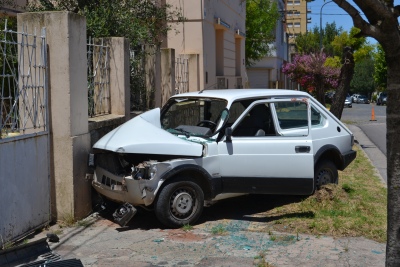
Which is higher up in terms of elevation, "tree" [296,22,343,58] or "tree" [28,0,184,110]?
"tree" [296,22,343,58]

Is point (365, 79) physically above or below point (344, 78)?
above

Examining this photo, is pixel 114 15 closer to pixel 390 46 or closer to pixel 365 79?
pixel 390 46

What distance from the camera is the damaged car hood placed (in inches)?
304

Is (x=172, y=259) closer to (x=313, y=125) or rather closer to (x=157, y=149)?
(x=157, y=149)

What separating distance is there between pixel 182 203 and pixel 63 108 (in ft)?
6.74

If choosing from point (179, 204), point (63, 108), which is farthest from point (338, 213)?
point (63, 108)

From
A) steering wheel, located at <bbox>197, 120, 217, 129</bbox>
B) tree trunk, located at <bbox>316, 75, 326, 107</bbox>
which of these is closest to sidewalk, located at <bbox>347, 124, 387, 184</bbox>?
tree trunk, located at <bbox>316, 75, 326, 107</bbox>

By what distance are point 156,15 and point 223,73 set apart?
867 centimetres

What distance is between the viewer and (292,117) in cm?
922

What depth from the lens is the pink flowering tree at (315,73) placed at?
28172mm

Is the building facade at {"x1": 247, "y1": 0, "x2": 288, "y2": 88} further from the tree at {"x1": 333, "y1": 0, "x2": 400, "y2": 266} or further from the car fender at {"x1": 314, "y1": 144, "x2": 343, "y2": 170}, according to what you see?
the tree at {"x1": 333, "y1": 0, "x2": 400, "y2": 266}

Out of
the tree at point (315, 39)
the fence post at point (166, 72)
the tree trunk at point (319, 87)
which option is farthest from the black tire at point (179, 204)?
the tree at point (315, 39)

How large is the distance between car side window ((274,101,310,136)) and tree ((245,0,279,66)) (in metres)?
25.5

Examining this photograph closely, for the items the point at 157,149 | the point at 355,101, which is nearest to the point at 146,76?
the point at 157,149
